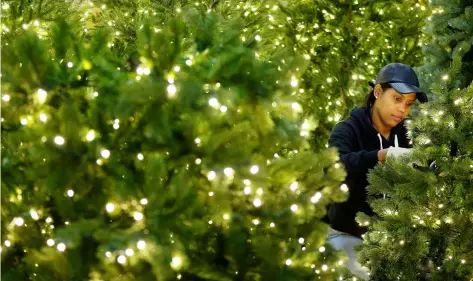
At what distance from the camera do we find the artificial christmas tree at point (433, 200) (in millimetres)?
3666

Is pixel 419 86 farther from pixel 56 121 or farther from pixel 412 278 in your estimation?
pixel 56 121

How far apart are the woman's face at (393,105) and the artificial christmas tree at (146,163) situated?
1915 millimetres

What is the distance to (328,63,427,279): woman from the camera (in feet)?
14.3

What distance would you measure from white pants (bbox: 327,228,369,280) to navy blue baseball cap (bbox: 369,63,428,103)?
86cm

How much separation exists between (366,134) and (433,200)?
3.02 ft

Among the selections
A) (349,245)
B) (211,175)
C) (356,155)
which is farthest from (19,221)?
(349,245)

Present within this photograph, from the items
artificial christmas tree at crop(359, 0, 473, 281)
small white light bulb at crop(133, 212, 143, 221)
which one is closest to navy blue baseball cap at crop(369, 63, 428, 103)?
artificial christmas tree at crop(359, 0, 473, 281)

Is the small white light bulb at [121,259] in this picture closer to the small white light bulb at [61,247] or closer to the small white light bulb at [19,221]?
the small white light bulb at [61,247]

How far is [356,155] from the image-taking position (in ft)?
13.7

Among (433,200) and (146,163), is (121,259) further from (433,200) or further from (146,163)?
(433,200)

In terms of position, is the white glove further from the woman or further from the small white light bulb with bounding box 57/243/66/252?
the small white light bulb with bounding box 57/243/66/252

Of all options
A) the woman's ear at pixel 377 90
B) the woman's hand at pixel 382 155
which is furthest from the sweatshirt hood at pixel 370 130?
the woman's hand at pixel 382 155

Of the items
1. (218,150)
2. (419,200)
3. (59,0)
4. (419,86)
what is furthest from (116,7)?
(218,150)

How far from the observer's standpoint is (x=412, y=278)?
3736mm
